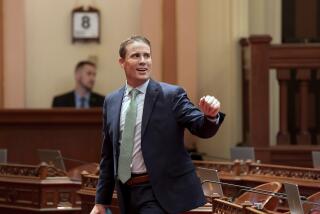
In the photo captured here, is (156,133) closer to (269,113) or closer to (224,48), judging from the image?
(269,113)

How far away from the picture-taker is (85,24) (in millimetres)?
11352

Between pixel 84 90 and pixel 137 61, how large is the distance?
253 inches

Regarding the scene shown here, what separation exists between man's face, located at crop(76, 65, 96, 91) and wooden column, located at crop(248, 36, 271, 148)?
2113 millimetres

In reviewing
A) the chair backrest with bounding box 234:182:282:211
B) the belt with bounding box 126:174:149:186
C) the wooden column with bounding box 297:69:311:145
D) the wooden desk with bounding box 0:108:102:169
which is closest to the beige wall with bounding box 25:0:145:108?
the wooden desk with bounding box 0:108:102:169

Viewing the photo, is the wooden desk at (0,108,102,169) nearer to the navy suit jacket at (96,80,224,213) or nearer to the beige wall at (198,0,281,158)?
the beige wall at (198,0,281,158)

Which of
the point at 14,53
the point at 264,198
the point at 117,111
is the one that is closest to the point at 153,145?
the point at 117,111

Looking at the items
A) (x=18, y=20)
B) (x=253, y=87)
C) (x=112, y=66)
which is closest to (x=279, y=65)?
(x=253, y=87)

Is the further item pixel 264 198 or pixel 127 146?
pixel 264 198

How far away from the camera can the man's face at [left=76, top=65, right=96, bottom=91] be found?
11.0 meters

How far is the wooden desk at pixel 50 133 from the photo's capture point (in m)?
10.9

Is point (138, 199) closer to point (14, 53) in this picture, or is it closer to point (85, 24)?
point (85, 24)

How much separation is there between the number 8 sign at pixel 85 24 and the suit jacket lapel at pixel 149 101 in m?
6.65

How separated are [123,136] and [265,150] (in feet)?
16.3

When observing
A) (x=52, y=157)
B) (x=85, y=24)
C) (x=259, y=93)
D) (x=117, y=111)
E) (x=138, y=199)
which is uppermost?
(x=85, y=24)
